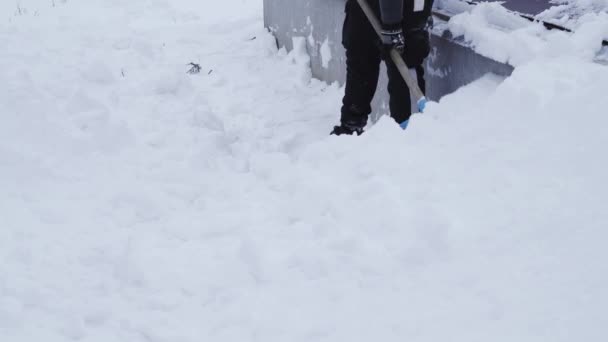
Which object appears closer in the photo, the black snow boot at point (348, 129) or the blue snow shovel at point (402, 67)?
the blue snow shovel at point (402, 67)

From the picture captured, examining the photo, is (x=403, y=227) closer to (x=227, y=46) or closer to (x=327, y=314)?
(x=327, y=314)

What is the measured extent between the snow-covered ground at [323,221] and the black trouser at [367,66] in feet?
1.03

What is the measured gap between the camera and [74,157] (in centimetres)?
400

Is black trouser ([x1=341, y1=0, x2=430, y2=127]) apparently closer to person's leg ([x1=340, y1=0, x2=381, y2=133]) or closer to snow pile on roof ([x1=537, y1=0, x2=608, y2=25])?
person's leg ([x1=340, y1=0, x2=381, y2=133])

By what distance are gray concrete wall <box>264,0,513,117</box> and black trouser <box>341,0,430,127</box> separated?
0.48ft

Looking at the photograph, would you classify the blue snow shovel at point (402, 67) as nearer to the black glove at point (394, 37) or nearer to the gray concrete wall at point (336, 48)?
the black glove at point (394, 37)

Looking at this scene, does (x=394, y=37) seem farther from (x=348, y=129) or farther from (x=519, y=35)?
(x=348, y=129)

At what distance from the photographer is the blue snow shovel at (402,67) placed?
3.64 m

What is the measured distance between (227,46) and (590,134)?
5.20 meters

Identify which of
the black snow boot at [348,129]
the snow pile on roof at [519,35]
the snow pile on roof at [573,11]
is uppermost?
the snow pile on roof at [573,11]

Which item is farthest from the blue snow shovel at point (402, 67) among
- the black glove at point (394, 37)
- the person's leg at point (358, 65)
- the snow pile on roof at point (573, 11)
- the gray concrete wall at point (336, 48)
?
the snow pile on roof at point (573, 11)

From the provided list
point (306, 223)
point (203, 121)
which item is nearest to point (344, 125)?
point (203, 121)

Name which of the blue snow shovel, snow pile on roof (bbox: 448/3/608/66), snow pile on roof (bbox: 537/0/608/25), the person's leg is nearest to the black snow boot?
the person's leg

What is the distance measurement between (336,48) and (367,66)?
1222 mm
